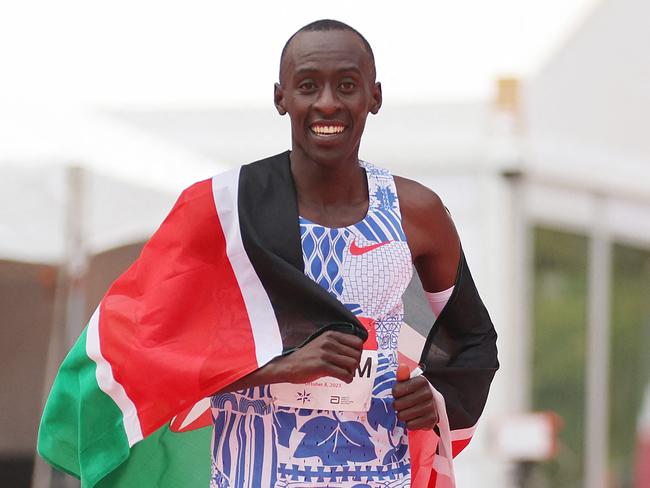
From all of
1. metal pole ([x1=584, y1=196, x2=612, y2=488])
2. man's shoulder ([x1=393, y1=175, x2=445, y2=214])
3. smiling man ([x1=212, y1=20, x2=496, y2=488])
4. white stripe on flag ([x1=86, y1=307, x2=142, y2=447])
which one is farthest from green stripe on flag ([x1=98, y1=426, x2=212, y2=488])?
metal pole ([x1=584, y1=196, x2=612, y2=488])

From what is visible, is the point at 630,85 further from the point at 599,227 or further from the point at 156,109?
the point at 156,109

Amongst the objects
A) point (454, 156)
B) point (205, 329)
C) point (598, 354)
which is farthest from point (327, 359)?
point (598, 354)

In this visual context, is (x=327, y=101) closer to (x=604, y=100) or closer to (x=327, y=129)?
(x=327, y=129)

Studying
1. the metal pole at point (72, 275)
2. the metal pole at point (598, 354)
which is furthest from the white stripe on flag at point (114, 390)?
the metal pole at point (598, 354)

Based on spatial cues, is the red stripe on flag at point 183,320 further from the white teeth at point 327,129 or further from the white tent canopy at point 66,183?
the white tent canopy at point 66,183

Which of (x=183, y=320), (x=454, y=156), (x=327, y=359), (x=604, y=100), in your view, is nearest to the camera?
(x=327, y=359)

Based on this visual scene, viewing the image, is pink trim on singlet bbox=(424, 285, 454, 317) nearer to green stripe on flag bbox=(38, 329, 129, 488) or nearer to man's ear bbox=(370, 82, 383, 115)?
man's ear bbox=(370, 82, 383, 115)

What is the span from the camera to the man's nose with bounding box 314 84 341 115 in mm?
2625

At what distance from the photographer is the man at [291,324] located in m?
2.61

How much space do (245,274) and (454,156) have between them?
13.6ft

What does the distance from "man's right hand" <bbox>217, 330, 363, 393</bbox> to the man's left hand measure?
A: 140 mm

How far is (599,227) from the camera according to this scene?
7.78 meters

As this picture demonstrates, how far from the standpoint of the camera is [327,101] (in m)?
2.62

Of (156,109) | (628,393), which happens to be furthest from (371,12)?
(628,393)
